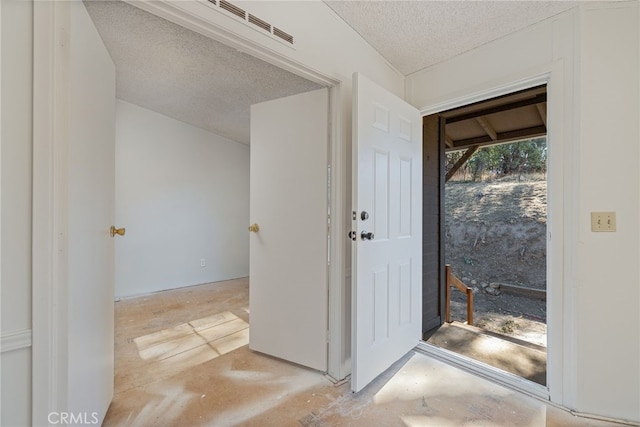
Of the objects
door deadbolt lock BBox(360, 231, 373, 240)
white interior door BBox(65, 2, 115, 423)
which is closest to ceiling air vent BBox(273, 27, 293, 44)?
white interior door BBox(65, 2, 115, 423)

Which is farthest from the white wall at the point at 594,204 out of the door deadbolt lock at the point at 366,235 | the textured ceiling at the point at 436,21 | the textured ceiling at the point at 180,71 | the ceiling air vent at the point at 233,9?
the textured ceiling at the point at 180,71

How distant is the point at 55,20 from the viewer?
887 mm

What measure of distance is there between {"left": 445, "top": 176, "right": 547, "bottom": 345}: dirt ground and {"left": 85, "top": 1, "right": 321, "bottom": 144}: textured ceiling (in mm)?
4071

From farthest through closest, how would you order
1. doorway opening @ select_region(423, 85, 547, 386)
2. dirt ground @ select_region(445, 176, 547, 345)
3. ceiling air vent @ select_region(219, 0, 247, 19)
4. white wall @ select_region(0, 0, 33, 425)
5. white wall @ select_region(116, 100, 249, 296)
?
dirt ground @ select_region(445, 176, 547, 345) → white wall @ select_region(116, 100, 249, 296) → doorway opening @ select_region(423, 85, 547, 386) → ceiling air vent @ select_region(219, 0, 247, 19) → white wall @ select_region(0, 0, 33, 425)

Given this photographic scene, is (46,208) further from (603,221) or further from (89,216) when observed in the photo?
(603,221)

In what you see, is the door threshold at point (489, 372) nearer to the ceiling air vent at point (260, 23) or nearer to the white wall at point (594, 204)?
the white wall at point (594, 204)

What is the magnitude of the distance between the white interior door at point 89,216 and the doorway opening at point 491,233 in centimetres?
241

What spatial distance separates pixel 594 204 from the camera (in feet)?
4.81

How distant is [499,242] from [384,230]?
16.2 ft

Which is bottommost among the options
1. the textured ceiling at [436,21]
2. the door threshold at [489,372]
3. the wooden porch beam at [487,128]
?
the door threshold at [489,372]

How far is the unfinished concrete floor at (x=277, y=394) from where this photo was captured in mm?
1428

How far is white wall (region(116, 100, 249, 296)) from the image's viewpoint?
3.52 metres
